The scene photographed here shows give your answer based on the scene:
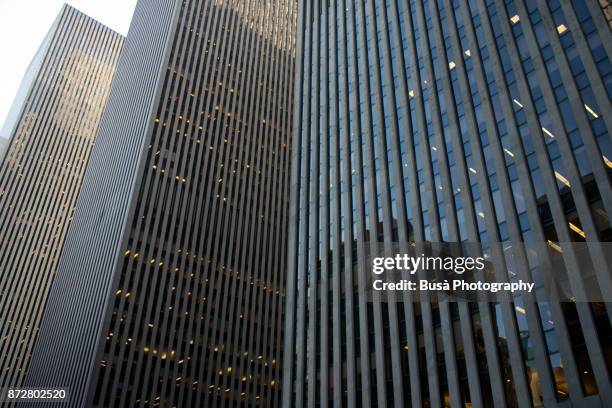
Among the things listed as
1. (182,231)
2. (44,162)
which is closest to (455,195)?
(182,231)

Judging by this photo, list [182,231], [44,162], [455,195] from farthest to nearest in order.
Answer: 1. [44,162]
2. [182,231]
3. [455,195]

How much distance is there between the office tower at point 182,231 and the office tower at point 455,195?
27.9 m

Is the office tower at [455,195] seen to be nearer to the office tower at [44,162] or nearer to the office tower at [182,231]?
the office tower at [182,231]

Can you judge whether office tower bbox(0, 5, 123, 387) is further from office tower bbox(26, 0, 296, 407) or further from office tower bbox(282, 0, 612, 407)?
office tower bbox(282, 0, 612, 407)

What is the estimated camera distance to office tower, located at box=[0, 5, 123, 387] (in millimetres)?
134375

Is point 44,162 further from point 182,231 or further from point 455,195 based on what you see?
point 455,195

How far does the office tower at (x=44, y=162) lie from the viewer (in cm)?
13438

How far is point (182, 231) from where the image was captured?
89.2 m

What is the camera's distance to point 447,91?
165 feet

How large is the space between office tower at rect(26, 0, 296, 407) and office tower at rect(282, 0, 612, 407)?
91.5 feet

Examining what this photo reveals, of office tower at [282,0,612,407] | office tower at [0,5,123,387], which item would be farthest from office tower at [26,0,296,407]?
office tower at [0,5,123,387]

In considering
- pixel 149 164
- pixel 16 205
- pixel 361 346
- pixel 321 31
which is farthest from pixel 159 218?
pixel 16 205

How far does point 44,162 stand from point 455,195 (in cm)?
13370

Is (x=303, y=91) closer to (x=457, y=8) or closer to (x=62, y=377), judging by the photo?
(x=457, y=8)
